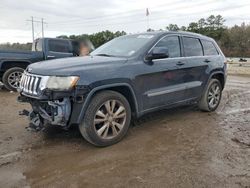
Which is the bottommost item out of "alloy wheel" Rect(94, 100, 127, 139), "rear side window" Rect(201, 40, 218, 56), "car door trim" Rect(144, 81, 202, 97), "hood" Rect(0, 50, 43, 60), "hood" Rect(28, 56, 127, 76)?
"alloy wheel" Rect(94, 100, 127, 139)

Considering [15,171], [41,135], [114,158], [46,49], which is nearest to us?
[15,171]

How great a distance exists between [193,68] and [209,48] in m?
1.11

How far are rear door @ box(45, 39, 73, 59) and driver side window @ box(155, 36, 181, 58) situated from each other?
6162 mm

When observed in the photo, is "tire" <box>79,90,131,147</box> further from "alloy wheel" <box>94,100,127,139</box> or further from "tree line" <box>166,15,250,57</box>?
"tree line" <box>166,15,250,57</box>

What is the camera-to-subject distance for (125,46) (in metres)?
5.55

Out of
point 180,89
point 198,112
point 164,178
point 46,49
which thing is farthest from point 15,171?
point 46,49

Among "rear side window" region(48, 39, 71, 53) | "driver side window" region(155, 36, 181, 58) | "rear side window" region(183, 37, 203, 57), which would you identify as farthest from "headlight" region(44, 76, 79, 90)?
"rear side window" region(48, 39, 71, 53)

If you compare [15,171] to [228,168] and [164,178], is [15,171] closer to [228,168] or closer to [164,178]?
[164,178]

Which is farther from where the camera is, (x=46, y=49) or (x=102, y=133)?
(x=46, y=49)

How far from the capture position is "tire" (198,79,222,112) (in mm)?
6684

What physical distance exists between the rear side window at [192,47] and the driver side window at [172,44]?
0.24m

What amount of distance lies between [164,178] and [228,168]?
902 mm

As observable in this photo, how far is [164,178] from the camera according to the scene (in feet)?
11.8

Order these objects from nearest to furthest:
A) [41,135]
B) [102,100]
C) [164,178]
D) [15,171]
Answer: [164,178]
[15,171]
[102,100]
[41,135]
